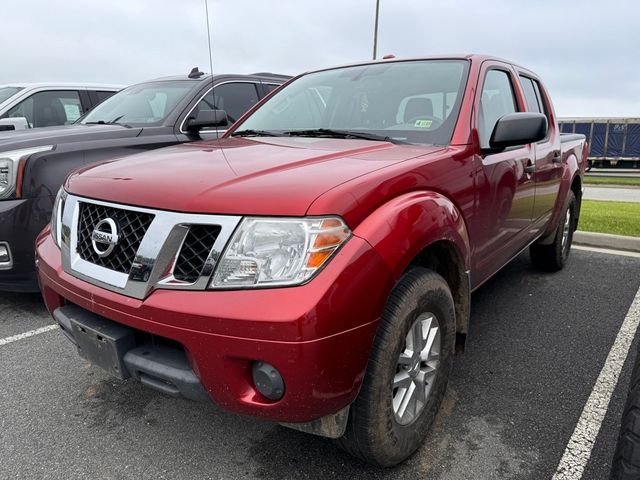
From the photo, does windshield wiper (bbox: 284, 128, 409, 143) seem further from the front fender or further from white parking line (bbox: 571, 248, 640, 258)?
white parking line (bbox: 571, 248, 640, 258)

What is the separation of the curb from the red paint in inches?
155

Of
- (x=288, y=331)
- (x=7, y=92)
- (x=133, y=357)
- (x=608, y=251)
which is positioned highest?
(x=7, y=92)

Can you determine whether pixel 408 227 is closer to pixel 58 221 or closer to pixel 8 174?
pixel 58 221

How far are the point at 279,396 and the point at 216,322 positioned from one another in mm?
305

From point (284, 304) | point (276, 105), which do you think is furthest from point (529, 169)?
point (284, 304)

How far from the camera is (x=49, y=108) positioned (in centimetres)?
639

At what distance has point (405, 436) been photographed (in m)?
1.90

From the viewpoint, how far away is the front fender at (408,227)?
1631mm

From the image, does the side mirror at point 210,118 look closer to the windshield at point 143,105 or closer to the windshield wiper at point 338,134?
the windshield at point 143,105

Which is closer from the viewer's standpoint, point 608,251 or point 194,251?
point 194,251

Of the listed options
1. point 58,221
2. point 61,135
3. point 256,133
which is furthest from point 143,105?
point 58,221

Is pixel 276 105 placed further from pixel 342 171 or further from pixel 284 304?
pixel 284 304

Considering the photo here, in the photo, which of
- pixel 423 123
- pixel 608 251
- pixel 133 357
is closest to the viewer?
pixel 133 357

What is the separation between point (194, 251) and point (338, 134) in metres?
1.25
